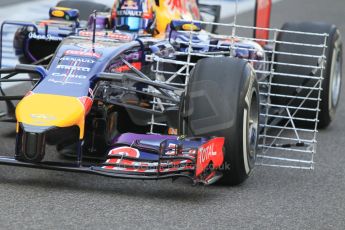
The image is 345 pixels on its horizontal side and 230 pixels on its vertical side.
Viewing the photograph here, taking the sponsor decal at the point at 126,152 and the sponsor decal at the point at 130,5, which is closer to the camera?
the sponsor decal at the point at 126,152

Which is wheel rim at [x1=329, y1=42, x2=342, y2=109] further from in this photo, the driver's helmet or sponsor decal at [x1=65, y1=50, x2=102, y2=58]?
sponsor decal at [x1=65, y1=50, x2=102, y2=58]

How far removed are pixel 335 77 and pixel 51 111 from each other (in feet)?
13.5

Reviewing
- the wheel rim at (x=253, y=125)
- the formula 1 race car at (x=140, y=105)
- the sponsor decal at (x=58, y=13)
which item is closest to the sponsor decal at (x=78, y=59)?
the formula 1 race car at (x=140, y=105)

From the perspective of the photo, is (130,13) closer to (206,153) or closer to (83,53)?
(83,53)

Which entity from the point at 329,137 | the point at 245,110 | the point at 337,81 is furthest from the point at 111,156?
the point at 337,81

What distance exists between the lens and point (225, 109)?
6.32 m

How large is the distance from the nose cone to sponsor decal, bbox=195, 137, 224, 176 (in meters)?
0.80

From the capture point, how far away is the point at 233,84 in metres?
6.39

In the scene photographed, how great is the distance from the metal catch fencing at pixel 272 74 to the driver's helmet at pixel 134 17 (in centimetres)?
31

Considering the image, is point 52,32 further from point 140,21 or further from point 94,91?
point 94,91

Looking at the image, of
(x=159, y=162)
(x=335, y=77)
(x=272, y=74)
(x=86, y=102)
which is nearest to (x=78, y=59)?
(x=86, y=102)

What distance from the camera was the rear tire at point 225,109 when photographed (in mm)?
6297

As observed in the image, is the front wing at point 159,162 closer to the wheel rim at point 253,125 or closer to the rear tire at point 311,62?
the wheel rim at point 253,125

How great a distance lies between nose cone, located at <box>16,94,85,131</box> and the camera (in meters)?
5.99
